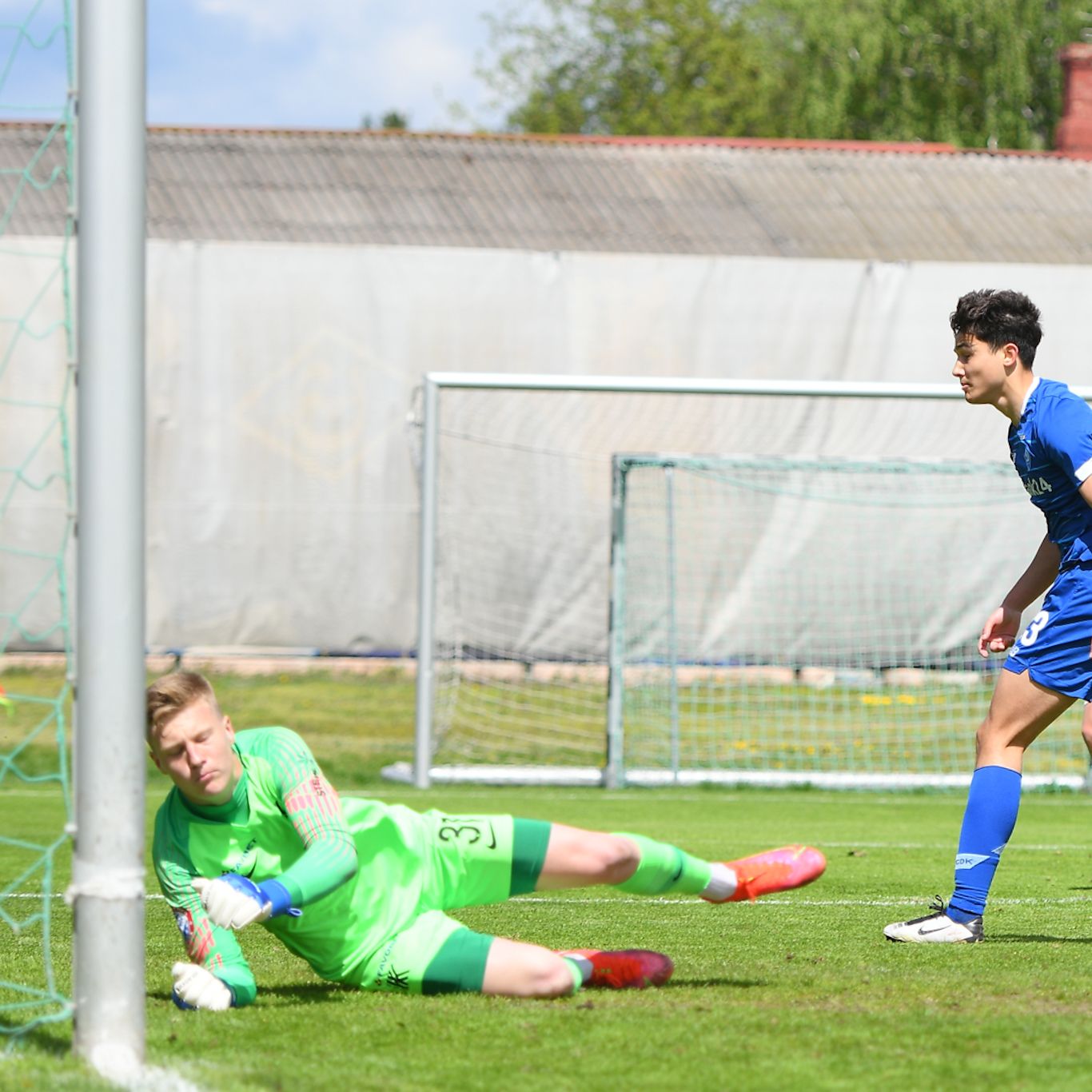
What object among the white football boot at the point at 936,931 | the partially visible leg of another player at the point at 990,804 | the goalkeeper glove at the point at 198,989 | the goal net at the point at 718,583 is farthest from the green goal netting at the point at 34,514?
the goal net at the point at 718,583

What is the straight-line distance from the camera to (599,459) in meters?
14.2

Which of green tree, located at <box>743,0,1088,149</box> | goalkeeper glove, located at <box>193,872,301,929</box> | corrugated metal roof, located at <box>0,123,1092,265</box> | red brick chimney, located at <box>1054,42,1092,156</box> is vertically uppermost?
green tree, located at <box>743,0,1088,149</box>

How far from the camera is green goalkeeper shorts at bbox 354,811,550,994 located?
12.2ft

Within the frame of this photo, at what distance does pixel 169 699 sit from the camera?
3.52 meters

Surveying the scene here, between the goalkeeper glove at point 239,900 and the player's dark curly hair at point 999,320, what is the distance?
2.50 metres

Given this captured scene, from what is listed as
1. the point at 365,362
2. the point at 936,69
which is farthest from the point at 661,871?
the point at 936,69

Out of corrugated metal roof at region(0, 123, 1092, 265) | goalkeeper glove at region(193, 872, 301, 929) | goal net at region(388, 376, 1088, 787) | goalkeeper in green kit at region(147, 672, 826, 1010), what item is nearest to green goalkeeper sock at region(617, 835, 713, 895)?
goalkeeper in green kit at region(147, 672, 826, 1010)

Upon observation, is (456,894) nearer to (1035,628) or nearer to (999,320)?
(1035,628)

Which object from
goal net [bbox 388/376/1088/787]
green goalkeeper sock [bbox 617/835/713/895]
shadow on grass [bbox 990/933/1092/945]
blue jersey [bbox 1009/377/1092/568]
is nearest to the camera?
green goalkeeper sock [bbox 617/835/713/895]

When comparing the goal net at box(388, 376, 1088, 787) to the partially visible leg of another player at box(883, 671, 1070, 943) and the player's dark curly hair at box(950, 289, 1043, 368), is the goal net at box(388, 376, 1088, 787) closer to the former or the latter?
the player's dark curly hair at box(950, 289, 1043, 368)

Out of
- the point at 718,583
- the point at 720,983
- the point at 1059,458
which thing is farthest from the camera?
the point at 718,583

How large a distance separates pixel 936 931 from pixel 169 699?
87.5 inches

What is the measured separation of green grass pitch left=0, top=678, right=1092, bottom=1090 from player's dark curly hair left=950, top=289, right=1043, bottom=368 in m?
1.62

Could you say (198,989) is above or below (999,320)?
below
